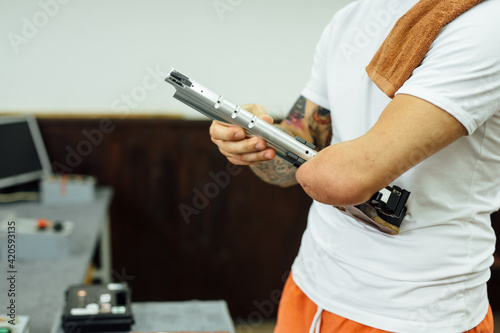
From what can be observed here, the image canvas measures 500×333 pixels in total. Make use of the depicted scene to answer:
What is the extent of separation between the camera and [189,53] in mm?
2719

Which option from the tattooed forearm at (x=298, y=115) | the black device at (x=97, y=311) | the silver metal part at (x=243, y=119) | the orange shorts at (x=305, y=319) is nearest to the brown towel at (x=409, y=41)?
the silver metal part at (x=243, y=119)

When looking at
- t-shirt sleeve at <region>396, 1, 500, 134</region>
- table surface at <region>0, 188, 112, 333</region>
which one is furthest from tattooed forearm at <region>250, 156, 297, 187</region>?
table surface at <region>0, 188, 112, 333</region>

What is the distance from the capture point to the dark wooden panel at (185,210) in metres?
2.73

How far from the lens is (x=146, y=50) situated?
267 centimetres

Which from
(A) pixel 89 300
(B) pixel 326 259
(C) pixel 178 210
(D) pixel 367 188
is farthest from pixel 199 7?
(D) pixel 367 188

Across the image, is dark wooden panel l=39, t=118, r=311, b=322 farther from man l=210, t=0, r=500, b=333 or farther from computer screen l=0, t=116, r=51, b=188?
man l=210, t=0, r=500, b=333

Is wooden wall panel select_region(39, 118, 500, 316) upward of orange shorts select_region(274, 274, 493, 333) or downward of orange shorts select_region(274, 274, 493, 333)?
downward

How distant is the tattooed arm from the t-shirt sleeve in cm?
41

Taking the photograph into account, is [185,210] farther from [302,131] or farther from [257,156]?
[257,156]

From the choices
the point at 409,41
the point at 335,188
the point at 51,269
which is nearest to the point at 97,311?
the point at 51,269

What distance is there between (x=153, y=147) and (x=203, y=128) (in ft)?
0.98

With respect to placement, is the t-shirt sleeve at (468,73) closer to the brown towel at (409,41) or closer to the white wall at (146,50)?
the brown towel at (409,41)

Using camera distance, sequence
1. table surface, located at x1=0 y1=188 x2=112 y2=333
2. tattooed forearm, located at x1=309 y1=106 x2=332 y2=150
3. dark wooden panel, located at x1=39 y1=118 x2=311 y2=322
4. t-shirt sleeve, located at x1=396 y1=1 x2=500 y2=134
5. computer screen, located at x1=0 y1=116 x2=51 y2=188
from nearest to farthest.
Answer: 1. t-shirt sleeve, located at x1=396 y1=1 x2=500 y2=134
2. tattooed forearm, located at x1=309 y1=106 x2=332 y2=150
3. table surface, located at x1=0 y1=188 x2=112 y2=333
4. computer screen, located at x1=0 y1=116 x2=51 y2=188
5. dark wooden panel, located at x1=39 y1=118 x2=311 y2=322

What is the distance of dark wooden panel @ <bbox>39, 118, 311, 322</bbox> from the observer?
2729 millimetres
